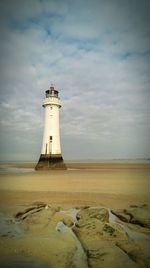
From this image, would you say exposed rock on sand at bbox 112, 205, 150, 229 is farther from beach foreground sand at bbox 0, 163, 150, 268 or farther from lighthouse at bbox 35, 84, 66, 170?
lighthouse at bbox 35, 84, 66, 170

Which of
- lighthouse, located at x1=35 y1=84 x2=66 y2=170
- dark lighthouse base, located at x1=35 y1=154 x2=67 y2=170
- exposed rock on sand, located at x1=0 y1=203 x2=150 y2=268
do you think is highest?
lighthouse, located at x1=35 y1=84 x2=66 y2=170

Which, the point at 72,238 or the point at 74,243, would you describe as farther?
the point at 72,238

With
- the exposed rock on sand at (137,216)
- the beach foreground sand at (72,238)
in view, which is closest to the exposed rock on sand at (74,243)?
the beach foreground sand at (72,238)

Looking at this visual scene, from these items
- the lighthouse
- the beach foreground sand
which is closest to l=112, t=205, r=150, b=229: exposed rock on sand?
the beach foreground sand

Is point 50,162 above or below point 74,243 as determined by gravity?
above

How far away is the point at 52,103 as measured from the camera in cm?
1891

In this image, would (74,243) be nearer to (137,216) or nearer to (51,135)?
(137,216)

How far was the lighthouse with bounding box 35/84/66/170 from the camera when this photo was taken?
18.7 meters

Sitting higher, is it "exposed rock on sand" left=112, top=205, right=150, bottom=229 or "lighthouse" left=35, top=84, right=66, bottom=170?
"lighthouse" left=35, top=84, right=66, bottom=170

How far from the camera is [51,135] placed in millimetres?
18734

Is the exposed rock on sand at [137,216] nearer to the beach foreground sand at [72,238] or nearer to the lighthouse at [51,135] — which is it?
the beach foreground sand at [72,238]

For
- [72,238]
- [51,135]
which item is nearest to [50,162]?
[51,135]

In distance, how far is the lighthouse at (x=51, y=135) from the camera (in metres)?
18.7

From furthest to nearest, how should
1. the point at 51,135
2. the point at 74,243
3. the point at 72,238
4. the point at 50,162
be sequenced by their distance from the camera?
the point at 50,162
the point at 51,135
the point at 72,238
the point at 74,243
